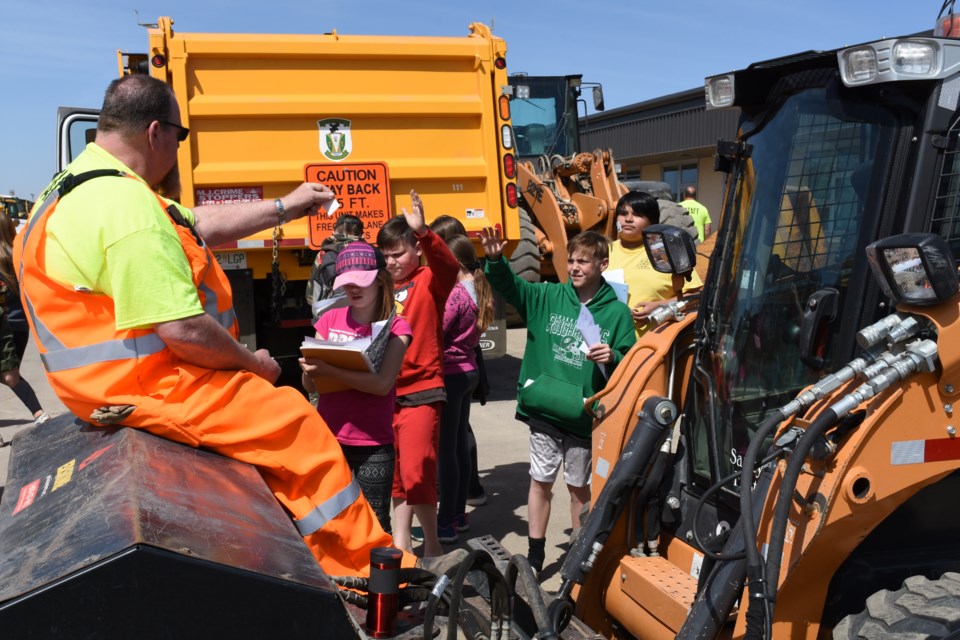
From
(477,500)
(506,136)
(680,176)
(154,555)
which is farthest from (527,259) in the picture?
(680,176)

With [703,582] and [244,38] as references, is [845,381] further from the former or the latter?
[244,38]

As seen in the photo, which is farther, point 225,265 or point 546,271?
point 546,271

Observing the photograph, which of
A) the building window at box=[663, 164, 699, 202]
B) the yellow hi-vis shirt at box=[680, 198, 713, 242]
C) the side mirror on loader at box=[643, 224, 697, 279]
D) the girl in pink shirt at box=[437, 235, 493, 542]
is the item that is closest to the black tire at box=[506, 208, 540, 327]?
the yellow hi-vis shirt at box=[680, 198, 713, 242]

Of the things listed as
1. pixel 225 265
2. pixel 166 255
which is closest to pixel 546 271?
pixel 225 265

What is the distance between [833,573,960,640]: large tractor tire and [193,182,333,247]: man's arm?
216cm

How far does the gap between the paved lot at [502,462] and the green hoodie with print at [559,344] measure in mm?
931

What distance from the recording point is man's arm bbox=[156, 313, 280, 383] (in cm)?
234

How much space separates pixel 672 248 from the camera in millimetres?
3516

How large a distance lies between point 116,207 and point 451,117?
5.71 meters

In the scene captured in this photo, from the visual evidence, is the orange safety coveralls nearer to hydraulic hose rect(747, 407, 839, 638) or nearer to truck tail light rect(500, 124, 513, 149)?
hydraulic hose rect(747, 407, 839, 638)

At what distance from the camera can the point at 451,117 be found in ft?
25.6

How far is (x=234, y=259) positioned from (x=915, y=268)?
6.23 meters

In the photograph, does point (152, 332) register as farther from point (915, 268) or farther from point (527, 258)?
point (527, 258)

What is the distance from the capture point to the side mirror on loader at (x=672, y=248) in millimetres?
3497
